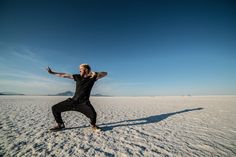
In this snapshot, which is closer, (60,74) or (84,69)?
(60,74)

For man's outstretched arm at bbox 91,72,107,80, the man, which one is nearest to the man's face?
the man

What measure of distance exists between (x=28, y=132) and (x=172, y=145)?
4.82 meters

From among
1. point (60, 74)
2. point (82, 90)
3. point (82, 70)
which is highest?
point (82, 70)

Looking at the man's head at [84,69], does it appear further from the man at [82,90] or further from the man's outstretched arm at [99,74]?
the man's outstretched arm at [99,74]

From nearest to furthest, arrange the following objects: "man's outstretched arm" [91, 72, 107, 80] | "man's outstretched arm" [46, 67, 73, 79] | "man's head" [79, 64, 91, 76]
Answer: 1. "man's outstretched arm" [46, 67, 73, 79]
2. "man's outstretched arm" [91, 72, 107, 80]
3. "man's head" [79, 64, 91, 76]

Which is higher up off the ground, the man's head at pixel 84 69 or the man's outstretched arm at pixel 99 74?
the man's head at pixel 84 69

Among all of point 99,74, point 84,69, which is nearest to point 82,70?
point 84,69

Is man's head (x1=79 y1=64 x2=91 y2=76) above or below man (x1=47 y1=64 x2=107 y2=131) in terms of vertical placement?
above

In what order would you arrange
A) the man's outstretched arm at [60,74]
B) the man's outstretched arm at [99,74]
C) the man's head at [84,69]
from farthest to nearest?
1. the man's head at [84,69]
2. the man's outstretched arm at [99,74]
3. the man's outstretched arm at [60,74]

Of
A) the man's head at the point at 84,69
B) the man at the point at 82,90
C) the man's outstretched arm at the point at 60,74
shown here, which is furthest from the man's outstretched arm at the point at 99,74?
the man's outstretched arm at the point at 60,74

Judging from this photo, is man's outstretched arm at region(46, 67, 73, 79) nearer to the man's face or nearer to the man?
the man

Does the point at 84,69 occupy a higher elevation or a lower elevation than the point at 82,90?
higher

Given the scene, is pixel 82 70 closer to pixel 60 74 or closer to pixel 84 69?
pixel 84 69

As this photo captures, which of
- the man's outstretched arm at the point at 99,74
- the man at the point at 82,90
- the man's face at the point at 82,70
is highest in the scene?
the man's face at the point at 82,70
